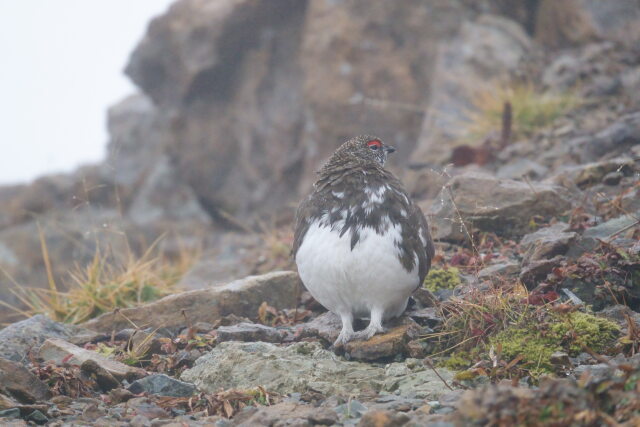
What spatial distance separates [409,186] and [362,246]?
14.8 ft

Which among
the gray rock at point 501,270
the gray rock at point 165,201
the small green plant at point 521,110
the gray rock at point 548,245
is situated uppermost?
the small green plant at point 521,110

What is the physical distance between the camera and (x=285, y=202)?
39.6ft

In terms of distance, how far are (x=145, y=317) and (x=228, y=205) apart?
7.78 metres

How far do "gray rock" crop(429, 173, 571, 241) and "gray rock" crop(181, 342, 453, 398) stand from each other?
2.03m

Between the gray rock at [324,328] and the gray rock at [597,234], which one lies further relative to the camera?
the gray rock at [597,234]

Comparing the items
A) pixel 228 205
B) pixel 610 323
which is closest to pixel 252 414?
pixel 610 323

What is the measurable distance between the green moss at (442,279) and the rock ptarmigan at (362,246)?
60 centimetres

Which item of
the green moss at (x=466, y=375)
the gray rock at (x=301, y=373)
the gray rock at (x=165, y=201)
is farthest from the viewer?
the gray rock at (x=165, y=201)

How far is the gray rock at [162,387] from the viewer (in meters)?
4.09

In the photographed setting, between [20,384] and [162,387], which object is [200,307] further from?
[20,384]

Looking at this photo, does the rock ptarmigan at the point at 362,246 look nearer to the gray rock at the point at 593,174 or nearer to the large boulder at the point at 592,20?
the gray rock at the point at 593,174

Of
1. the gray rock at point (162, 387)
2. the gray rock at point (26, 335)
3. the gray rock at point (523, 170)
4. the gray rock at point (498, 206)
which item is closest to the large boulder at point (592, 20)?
the gray rock at point (523, 170)

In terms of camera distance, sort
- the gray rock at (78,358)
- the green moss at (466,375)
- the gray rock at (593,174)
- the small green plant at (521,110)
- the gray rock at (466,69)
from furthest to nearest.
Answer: the gray rock at (466,69), the small green plant at (521,110), the gray rock at (593,174), the gray rock at (78,358), the green moss at (466,375)

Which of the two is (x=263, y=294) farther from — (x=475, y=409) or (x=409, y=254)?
(x=475, y=409)
